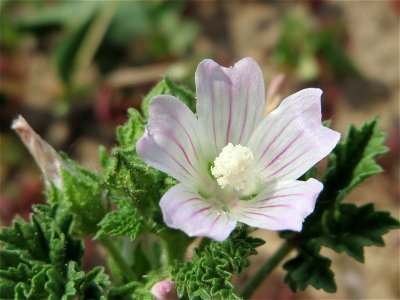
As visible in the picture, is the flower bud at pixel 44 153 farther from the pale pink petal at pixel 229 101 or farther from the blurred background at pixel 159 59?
the blurred background at pixel 159 59

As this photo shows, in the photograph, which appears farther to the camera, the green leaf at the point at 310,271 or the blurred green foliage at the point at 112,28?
the blurred green foliage at the point at 112,28

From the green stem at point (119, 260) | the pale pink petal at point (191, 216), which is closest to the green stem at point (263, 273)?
the green stem at point (119, 260)

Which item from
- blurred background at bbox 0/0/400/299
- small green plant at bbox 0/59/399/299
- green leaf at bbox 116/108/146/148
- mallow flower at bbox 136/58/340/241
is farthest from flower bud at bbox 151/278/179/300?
blurred background at bbox 0/0/400/299

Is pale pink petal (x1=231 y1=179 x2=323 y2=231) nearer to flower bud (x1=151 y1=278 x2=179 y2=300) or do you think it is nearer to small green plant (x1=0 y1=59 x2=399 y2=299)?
small green plant (x1=0 y1=59 x2=399 y2=299)

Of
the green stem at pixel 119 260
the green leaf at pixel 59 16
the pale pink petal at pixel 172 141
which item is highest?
the green leaf at pixel 59 16

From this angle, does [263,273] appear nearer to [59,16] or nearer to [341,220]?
[341,220]

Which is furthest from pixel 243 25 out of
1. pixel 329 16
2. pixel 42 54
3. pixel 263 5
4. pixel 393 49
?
pixel 42 54

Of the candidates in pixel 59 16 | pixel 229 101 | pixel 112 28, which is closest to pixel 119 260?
pixel 229 101
